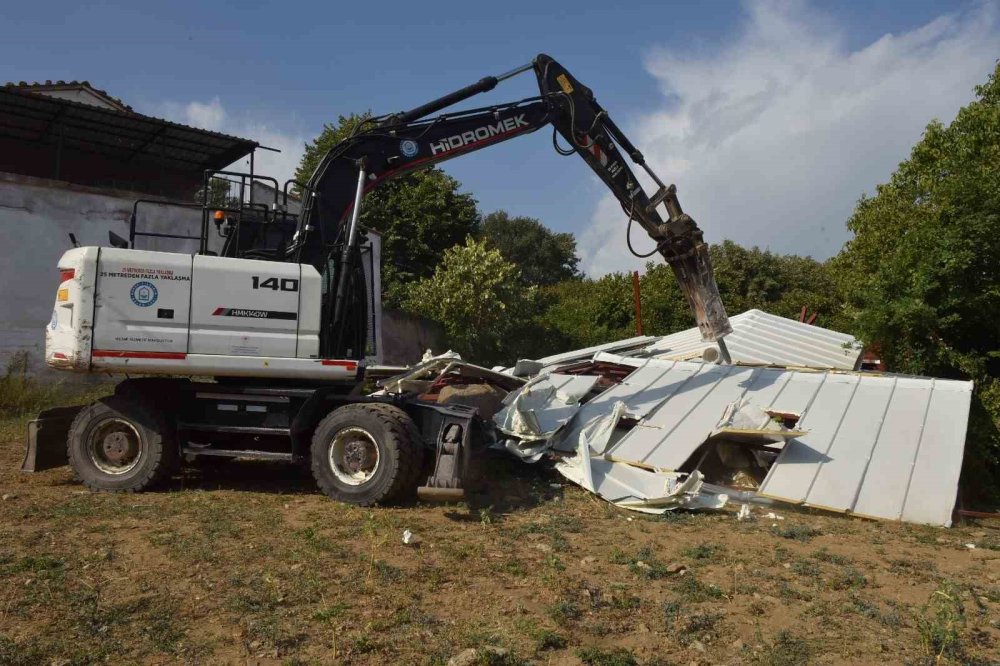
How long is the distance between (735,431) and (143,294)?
6704mm

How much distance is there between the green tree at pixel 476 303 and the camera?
2030 cm

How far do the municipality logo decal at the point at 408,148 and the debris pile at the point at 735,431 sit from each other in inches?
133

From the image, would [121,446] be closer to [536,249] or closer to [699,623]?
[699,623]

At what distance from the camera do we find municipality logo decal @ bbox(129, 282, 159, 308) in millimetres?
8117

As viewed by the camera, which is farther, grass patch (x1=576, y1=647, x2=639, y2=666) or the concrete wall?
the concrete wall

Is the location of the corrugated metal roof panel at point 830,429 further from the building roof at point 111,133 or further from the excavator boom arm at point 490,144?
the building roof at point 111,133

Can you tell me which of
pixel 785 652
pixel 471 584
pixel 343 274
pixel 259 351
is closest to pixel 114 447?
pixel 259 351

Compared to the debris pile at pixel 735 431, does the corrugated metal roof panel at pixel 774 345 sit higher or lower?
higher

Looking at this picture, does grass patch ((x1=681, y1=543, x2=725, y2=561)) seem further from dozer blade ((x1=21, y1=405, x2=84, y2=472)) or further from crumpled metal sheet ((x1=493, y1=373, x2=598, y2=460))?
dozer blade ((x1=21, y1=405, x2=84, y2=472))

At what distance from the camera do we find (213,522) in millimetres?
7164

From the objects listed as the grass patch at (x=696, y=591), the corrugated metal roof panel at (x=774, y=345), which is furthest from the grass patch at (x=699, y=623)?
the corrugated metal roof panel at (x=774, y=345)

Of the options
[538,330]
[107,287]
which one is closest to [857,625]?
[107,287]

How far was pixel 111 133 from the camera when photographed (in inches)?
736

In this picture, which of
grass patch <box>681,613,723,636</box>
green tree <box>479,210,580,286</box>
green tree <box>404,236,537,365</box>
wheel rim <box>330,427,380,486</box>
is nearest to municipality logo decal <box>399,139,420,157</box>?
wheel rim <box>330,427,380,486</box>
